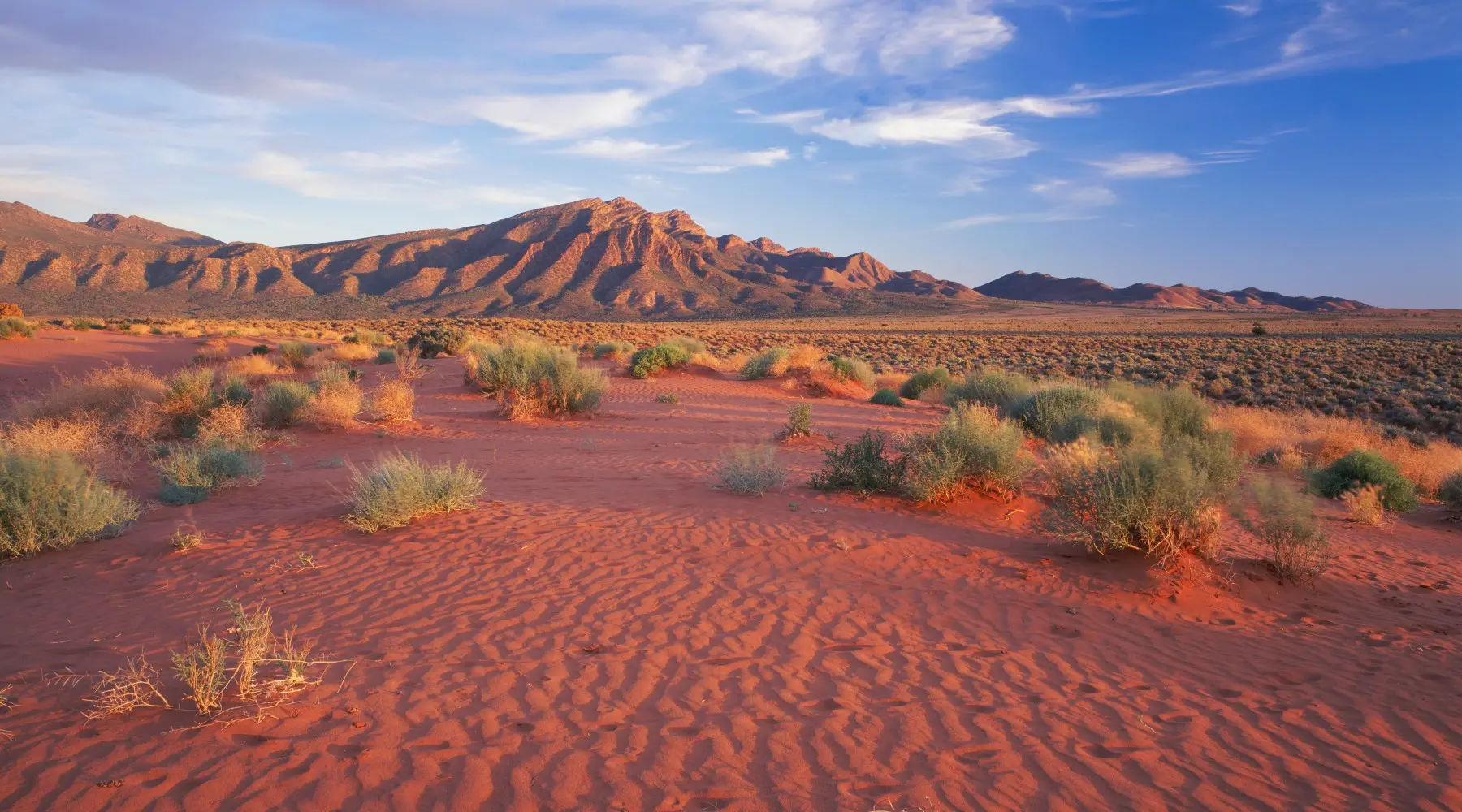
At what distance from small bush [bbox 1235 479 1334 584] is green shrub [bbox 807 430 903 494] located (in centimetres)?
354

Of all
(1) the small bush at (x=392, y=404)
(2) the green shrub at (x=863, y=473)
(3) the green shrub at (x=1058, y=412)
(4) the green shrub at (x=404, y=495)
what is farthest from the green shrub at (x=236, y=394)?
(3) the green shrub at (x=1058, y=412)

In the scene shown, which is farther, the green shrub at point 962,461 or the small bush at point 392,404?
the small bush at point 392,404

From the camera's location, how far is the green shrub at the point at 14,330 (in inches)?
990

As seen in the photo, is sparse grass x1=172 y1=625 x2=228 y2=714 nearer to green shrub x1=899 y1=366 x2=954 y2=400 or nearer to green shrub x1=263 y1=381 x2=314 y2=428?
green shrub x1=263 y1=381 x2=314 y2=428

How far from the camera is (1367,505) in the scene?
9.32m

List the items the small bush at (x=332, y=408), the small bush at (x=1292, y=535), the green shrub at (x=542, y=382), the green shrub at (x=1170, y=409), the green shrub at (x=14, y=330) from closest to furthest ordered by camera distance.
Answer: the small bush at (x=1292, y=535)
the green shrub at (x=1170, y=409)
the small bush at (x=332, y=408)
the green shrub at (x=542, y=382)
the green shrub at (x=14, y=330)

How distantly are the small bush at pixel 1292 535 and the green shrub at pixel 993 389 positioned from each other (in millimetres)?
8688

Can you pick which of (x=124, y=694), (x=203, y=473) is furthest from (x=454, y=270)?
(x=124, y=694)

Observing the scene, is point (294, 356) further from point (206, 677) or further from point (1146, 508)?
point (1146, 508)

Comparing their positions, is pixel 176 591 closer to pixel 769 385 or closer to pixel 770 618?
pixel 770 618

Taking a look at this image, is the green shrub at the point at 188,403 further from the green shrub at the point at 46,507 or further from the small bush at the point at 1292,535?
the small bush at the point at 1292,535

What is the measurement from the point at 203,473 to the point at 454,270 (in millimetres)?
101454

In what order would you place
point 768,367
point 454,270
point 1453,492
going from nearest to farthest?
point 1453,492, point 768,367, point 454,270

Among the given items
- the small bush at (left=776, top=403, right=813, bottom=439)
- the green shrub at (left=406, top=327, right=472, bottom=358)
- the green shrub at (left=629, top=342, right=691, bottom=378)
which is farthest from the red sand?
the green shrub at (left=406, top=327, right=472, bottom=358)
